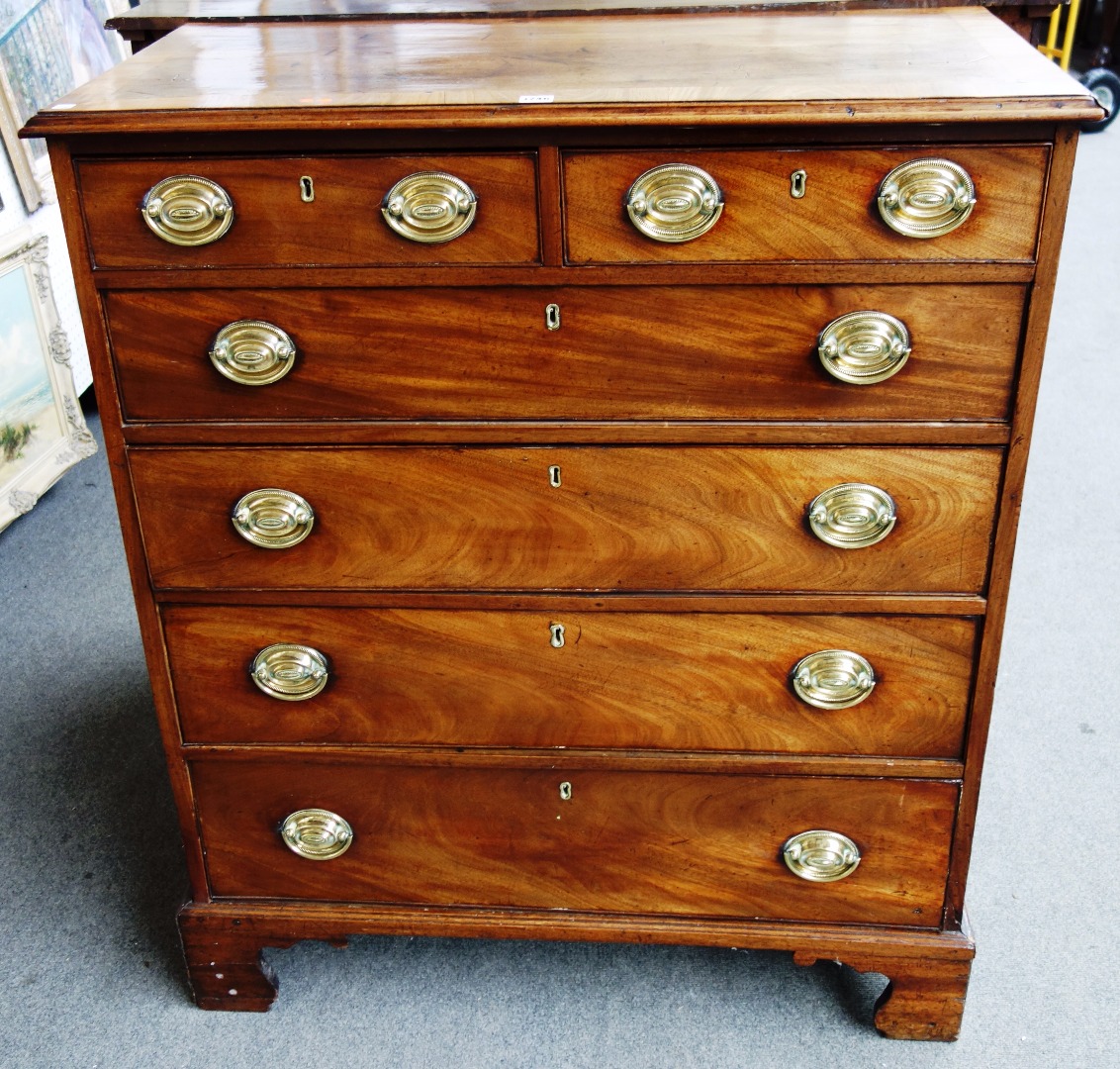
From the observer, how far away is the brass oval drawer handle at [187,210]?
129 cm

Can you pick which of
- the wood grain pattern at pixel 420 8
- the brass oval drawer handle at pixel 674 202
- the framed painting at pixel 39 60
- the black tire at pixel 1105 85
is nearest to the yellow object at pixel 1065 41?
the black tire at pixel 1105 85

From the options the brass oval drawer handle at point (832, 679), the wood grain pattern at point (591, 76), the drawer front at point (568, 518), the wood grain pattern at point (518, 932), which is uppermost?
the wood grain pattern at point (591, 76)

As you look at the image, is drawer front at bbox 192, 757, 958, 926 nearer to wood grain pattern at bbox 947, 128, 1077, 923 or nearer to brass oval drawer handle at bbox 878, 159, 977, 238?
wood grain pattern at bbox 947, 128, 1077, 923

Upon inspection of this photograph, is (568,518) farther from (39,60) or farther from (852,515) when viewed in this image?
(39,60)

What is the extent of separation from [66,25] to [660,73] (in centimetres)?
238

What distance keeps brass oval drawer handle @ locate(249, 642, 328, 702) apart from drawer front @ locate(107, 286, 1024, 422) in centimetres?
30

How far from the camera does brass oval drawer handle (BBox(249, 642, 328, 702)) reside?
5.08ft

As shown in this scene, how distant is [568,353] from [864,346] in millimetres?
311

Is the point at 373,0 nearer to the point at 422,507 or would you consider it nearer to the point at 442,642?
the point at 422,507

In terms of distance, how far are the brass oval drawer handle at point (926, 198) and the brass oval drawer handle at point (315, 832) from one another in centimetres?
101

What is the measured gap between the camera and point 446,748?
160 centimetres

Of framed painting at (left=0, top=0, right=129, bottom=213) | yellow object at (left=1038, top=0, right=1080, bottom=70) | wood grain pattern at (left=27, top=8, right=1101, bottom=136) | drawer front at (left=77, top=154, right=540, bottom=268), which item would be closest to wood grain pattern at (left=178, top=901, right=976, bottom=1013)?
drawer front at (left=77, top=154, right=540, bottom=268)

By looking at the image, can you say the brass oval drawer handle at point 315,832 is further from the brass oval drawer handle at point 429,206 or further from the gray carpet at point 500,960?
the brass oval drawer handle at point 429,206

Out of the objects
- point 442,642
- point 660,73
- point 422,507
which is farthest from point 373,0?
point 442,642
